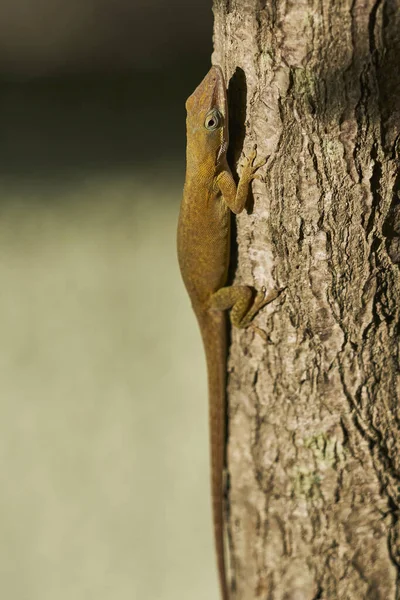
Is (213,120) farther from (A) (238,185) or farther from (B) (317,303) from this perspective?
Answer: (B) (317,303)

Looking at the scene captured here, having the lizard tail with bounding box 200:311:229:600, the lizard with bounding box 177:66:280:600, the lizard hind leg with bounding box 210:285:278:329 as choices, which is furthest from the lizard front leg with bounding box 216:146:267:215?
the lizard tail with bounding box 200:311:229:600

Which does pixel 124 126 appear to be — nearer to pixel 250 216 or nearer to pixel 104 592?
pixel 250 216

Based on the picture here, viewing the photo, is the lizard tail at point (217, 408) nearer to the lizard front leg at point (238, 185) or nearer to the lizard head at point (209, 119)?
the lizard front leg at point (238, 185)

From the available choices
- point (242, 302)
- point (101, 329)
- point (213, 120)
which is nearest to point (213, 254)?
point (242, 302)

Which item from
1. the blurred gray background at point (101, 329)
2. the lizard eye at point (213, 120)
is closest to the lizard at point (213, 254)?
the lizard eye at point (213, 120)

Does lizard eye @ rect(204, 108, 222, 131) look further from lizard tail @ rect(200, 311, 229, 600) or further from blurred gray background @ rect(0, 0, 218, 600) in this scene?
blurred gray background @ rect(0, 0, 218, 600)

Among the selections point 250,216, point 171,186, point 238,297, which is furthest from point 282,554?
point 171,186
